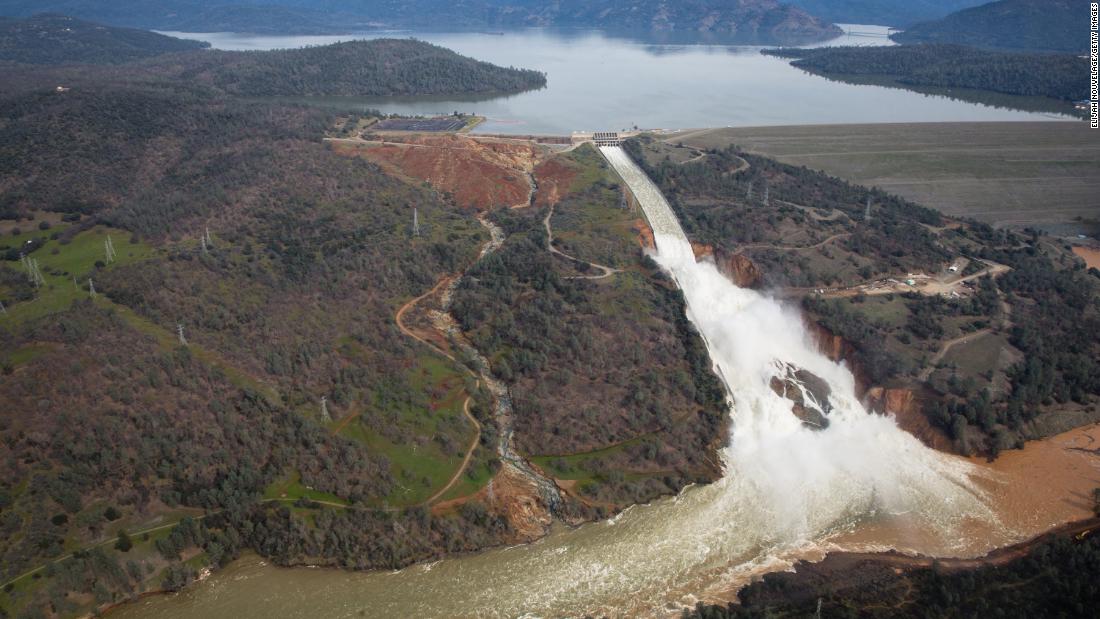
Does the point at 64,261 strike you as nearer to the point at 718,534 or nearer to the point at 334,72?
the point at 718,534

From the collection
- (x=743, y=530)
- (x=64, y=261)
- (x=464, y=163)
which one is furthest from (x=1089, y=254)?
(x=64, y=261)

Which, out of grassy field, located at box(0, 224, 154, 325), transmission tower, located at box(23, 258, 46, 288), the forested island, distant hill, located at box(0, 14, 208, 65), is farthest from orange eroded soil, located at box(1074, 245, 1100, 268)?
distant hill, located at box(0, 14, 208, 65)

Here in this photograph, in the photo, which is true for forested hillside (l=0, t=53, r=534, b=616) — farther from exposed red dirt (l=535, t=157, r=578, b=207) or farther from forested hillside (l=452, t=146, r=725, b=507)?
exposed red dirt (l=535, t=157, r=578, b=207)

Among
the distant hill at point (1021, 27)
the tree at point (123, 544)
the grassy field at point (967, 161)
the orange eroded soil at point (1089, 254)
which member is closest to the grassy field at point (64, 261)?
the tree at point (123, 544)

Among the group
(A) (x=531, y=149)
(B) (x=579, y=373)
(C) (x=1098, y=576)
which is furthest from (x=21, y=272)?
(C) (x=1098, y=576)

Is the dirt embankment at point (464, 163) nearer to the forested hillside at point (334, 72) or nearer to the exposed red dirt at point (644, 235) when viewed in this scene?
the exposed red dirt at point (644, 235)
